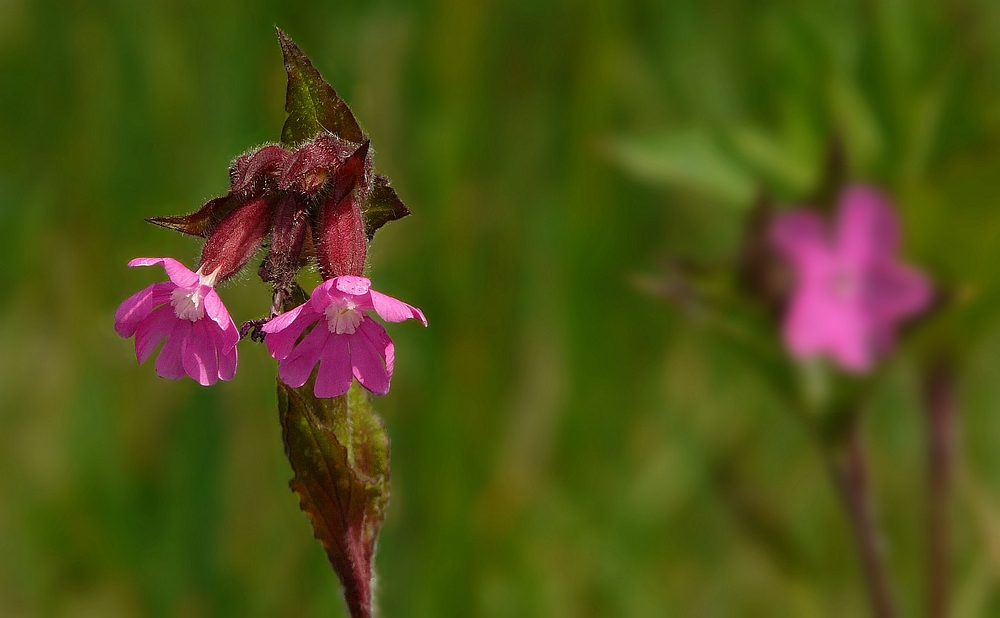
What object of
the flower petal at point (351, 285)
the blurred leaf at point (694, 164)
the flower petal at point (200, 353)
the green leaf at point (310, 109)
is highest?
the green leaf at point (310, 109)

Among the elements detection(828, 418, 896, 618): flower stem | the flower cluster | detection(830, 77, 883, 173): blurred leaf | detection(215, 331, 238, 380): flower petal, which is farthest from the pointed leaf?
detection(830, 77, 883, 173): blurred leaf

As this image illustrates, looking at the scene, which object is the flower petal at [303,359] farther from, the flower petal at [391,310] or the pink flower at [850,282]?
the pink flower at [850,282]

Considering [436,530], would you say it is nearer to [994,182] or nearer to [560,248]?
[560,248]

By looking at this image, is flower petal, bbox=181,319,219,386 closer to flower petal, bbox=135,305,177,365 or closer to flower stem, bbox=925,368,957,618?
flower petal, bbox=135,305,177,365

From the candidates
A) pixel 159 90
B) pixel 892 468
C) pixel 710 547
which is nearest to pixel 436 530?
pixel 710 547

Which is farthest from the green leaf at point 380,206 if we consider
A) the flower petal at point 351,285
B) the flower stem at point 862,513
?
the flower stem at point 862,513
